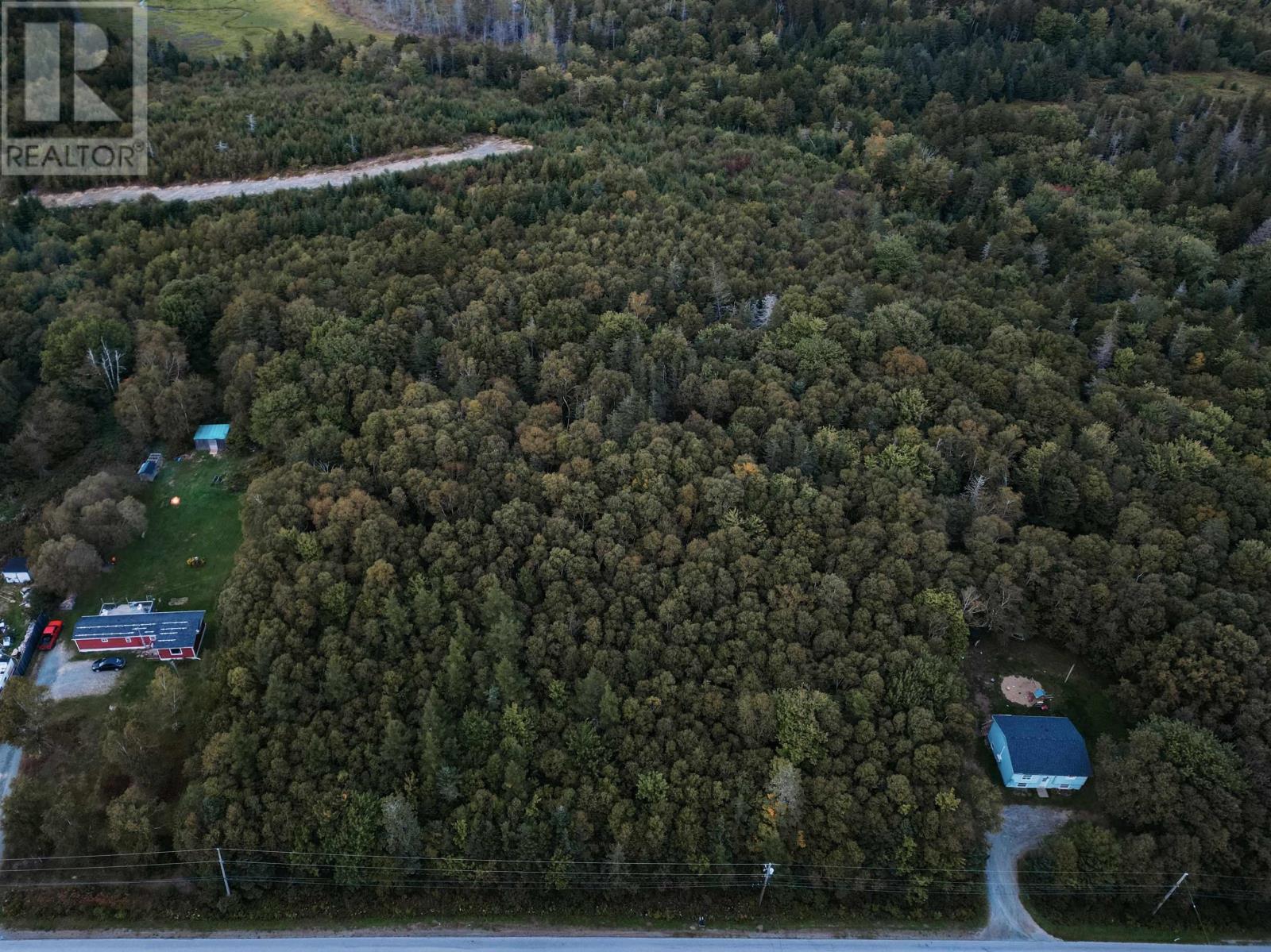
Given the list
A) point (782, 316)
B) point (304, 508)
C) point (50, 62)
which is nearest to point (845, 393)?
point (782, 316)

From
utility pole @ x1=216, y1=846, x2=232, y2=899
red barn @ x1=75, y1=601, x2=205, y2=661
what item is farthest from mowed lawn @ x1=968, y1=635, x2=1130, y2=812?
red barn @ x1=75, y1=601, x2=205, y2=661

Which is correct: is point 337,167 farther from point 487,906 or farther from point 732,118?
point 487,906

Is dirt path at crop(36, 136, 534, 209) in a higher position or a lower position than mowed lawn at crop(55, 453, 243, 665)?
higher

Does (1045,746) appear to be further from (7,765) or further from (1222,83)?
(1222,83)

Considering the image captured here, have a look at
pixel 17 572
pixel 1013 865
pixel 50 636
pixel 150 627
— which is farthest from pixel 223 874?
pixel 1013 865

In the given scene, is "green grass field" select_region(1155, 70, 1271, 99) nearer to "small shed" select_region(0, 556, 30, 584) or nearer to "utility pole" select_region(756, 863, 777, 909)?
"utility pole" select_region(756, 863, 777, 909)
